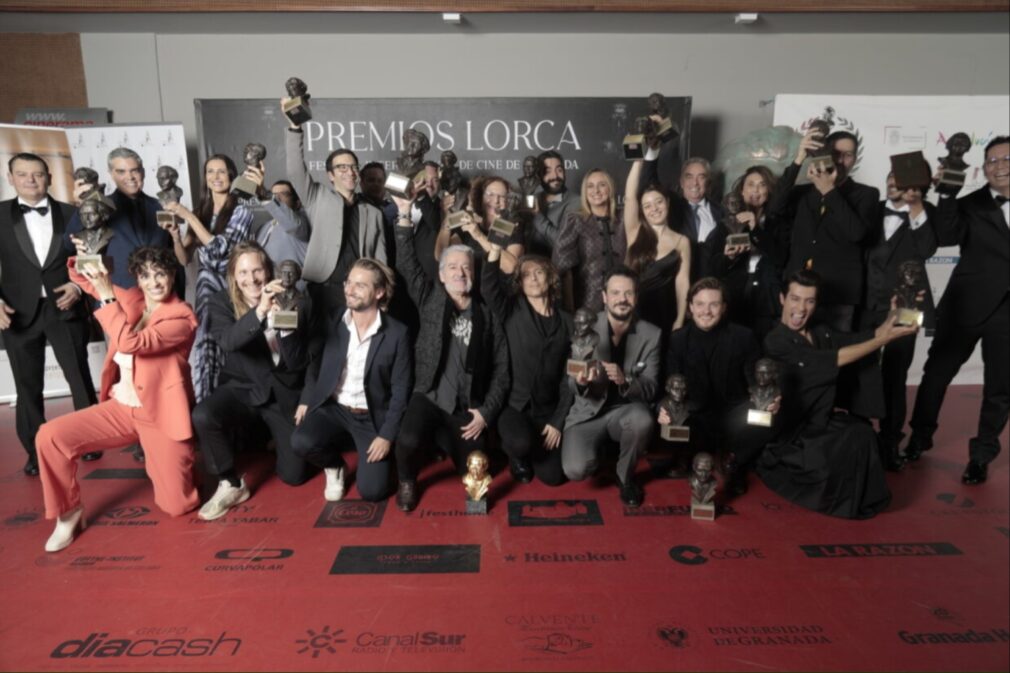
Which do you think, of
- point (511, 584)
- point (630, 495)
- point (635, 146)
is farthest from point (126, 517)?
point (635, 146)

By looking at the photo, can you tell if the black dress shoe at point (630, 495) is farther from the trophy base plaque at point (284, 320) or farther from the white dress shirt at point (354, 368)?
the trophy base plaque at point (284, 320)

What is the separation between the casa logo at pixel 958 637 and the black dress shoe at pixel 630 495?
154 cm

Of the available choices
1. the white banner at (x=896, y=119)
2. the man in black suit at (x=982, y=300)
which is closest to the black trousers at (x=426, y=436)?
the man in black suit at (x=982, y=300)

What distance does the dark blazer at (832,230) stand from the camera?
4336 mm

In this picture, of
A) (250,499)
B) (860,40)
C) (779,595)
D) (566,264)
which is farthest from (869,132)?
(250,499)

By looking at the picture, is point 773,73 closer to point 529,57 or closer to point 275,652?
point 529,57

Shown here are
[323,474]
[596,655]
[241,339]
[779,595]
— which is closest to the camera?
[596,655]

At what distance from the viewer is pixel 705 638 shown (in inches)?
107

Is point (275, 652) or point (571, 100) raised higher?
point (571, 100)

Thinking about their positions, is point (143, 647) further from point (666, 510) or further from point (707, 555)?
point (666, 510)

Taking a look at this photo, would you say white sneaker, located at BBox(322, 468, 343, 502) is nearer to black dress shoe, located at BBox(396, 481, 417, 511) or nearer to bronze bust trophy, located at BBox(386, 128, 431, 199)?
black dress shoe, located at BBox(396, 481, 417, 511)

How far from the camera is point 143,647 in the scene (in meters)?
2.70

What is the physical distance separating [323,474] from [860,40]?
6.65m

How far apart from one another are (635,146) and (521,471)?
2.35 m
